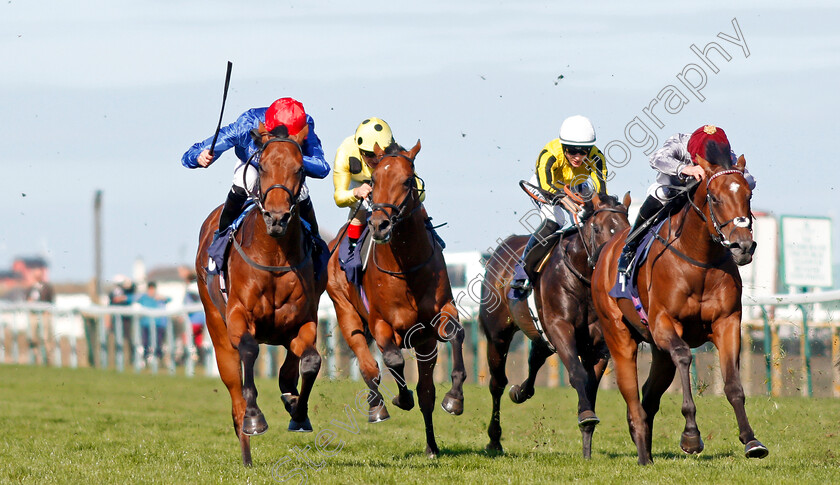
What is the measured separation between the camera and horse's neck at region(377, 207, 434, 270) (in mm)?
8703

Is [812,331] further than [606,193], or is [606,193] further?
[812,331]

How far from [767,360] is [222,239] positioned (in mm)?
6312

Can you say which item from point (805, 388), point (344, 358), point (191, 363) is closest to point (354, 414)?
point (805, 388)

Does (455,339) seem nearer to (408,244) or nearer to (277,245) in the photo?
(408,244)

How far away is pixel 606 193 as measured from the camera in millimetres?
9758

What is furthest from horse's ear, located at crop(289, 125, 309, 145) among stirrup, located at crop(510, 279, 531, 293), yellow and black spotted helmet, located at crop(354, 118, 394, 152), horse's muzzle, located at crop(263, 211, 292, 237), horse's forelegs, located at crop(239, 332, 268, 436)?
stirrup, located at crop(510, 279, 531, 293)

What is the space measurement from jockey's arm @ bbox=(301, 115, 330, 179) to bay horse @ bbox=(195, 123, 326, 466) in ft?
0.72

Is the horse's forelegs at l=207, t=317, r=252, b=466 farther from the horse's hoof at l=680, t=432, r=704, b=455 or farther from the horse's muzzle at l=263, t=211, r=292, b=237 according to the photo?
the horse's hoof at l=680, t=432, r=704, b=455

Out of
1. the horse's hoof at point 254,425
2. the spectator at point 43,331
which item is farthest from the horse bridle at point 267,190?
the spectator at point 43,331

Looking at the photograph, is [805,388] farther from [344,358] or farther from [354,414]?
[344,358]

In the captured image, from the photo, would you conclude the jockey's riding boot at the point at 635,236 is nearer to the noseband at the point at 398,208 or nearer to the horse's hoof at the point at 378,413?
the noseband at the point at 398,208

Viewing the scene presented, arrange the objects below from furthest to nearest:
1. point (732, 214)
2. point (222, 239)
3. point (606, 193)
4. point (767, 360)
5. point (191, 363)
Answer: point (191, 363) → point (767, 360) → point (606, 193) → point (222, 239) → point (732, 214)

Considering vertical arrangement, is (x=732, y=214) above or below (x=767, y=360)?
above

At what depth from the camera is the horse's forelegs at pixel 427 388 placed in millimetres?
8891
